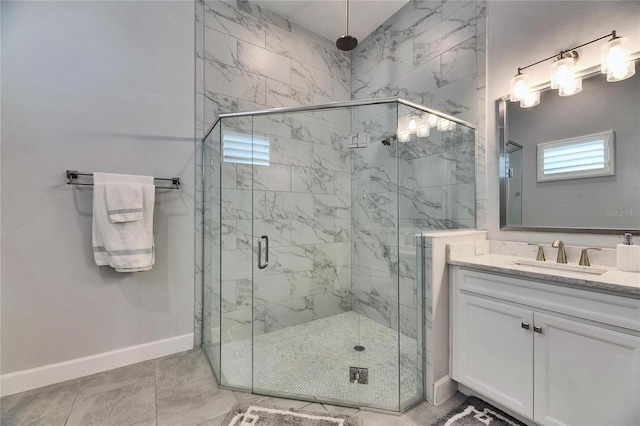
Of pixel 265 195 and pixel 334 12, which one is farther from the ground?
pixel 334 12

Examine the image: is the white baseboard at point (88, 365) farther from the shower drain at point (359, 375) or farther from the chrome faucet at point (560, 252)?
the chrome faucet at point (560, 252)

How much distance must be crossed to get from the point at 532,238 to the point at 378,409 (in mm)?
1502

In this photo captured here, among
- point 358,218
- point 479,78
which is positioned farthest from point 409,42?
point 358,218

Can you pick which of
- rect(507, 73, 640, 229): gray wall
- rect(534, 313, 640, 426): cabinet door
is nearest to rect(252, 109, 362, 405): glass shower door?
rect(534, 313, 640, 426): cabinet door

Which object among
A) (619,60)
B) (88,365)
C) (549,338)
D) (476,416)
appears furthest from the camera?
(88,365)

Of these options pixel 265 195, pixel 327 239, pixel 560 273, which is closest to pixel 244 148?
pixel 265 195

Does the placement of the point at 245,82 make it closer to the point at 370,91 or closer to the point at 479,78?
the point at 370,91

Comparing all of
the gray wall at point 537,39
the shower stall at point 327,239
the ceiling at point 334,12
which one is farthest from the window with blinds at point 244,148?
the gray wall at point 537,39

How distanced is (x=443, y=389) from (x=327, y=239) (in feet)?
4.52

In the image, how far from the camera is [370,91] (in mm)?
3236

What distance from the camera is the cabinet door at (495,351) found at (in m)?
1.43

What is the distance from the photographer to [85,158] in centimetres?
200

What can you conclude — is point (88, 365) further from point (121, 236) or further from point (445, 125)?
point (445, 125)

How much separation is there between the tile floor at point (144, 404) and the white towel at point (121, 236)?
77 cm
